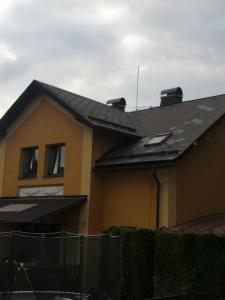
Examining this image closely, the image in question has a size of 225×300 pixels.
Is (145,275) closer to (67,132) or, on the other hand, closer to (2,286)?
(2,286)

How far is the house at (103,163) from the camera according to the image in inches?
634

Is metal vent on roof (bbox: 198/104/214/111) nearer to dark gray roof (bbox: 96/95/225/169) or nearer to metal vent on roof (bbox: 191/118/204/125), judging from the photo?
dark gray roof (bbox: 96/95/225/169)

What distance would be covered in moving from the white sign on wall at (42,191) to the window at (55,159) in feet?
1.88

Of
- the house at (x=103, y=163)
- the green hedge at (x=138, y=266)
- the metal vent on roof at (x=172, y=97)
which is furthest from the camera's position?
the metal vent on roof at (x=172, y=97)

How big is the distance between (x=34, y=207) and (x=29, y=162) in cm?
368

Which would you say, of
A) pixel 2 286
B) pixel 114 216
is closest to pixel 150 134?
pixel 114 216

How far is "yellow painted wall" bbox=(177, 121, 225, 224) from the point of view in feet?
53.1

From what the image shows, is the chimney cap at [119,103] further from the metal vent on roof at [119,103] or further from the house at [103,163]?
the house at [103,163]

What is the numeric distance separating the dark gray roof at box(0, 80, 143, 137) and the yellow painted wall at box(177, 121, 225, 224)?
2701 mm

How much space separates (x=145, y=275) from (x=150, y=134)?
7.33 m

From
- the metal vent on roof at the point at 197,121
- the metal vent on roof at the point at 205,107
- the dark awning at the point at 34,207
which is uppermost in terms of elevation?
the metal vent on roof at the point at 205,107

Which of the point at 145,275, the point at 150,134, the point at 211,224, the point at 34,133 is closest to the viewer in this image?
the point at 145,275

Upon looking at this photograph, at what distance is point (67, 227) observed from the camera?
17672mm

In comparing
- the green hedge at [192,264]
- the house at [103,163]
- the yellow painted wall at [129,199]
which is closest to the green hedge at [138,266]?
the green hedge at [192,264]
